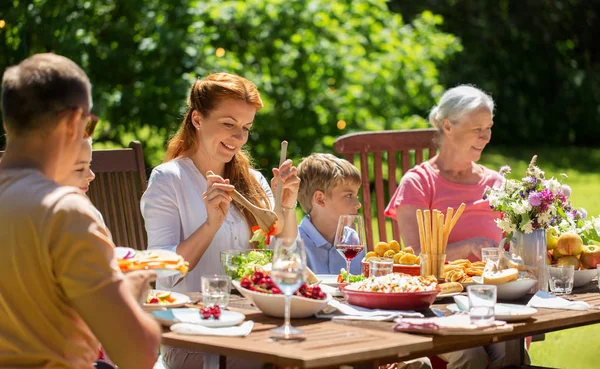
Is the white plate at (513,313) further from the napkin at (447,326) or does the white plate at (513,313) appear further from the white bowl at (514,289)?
the white bowl at (514,289)

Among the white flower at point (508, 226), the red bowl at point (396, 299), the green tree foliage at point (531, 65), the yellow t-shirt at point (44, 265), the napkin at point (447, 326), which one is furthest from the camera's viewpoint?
the green tree foliage at point (531, 65)

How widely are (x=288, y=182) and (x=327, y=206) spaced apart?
0.64 metres

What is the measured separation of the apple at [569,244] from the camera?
13.3 ft

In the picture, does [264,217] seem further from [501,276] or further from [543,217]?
[543,217]

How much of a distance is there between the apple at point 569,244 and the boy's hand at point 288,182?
3.55 feet

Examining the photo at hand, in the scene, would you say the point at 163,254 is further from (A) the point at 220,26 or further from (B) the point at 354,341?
(A) the point at 220,26

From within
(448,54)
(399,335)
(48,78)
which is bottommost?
(399,335)

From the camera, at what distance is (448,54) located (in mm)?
11578

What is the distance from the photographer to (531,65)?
56.0ft

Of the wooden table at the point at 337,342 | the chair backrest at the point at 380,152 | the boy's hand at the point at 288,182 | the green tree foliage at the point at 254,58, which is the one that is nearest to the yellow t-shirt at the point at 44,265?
the wooden table at the point at 337,342

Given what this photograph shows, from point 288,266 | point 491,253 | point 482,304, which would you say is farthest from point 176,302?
point 491,253

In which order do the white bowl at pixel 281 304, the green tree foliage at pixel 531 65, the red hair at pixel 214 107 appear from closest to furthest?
the white bowl at pixel 281 304, the red hair at pixel 214 107, the green tree foliage at pixel 531 65

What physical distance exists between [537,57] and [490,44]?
3.24 feet

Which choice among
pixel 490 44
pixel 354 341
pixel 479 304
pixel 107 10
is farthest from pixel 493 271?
pixel 490 44
